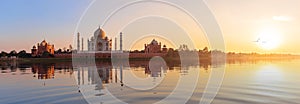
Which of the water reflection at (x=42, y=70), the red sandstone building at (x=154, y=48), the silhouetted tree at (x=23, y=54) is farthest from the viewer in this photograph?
the silhouetted tree at (x=23, y=54)

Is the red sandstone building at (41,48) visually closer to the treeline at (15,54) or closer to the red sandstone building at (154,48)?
the treeline at (15,54)

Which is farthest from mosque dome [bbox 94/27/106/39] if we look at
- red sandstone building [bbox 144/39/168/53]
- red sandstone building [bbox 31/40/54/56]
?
red sandstone building [bbox 31/40/54/56]

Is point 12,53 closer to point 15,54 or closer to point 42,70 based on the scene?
point 15,54

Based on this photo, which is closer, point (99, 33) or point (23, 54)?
point (99, 33)

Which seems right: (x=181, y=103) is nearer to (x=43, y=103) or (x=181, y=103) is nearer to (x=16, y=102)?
(x=43, y=103)

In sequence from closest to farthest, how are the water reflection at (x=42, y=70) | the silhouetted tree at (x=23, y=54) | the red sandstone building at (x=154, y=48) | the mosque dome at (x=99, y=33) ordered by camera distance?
the water reflection at (x=42, y=70) < the red sandstone building at (x=154, y=48) < the mosque dome at (x=99, y=33) < the silhouetted tree at (x=23, y=54)

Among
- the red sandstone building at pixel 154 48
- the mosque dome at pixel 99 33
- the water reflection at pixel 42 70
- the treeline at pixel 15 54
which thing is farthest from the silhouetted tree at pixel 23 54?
the water reflection at pixel 42 70

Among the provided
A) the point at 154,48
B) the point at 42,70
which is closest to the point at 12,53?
the point at 154,48

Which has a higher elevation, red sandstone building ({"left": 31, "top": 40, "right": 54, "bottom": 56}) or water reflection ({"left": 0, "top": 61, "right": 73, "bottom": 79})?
red sandstone building ({"left": 31, "top": 40, "right": 54, "bottom": 56})

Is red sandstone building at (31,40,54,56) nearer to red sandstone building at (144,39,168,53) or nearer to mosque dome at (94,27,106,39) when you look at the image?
mosque dome at (94,27,106,39)

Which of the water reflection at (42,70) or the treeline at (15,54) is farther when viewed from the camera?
the treeline at (15,54)

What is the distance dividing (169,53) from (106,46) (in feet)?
107

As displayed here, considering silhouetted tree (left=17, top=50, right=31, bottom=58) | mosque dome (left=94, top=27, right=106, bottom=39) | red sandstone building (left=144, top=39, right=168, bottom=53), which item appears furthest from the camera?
silhouetted tree (left=17, top=50, right=31, bottom=58)

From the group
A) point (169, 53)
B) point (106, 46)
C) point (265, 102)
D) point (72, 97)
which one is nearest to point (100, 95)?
point (72, 97)
